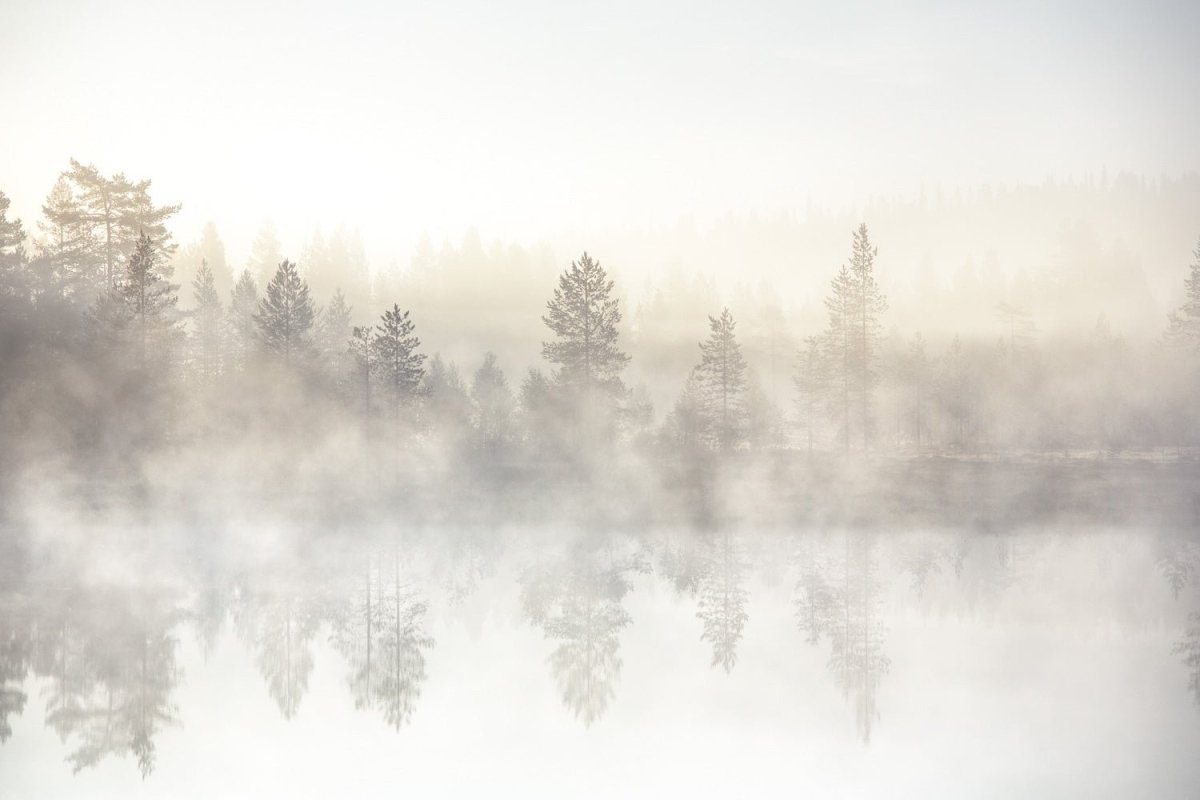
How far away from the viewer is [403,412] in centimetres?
5406

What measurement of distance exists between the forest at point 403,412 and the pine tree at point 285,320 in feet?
0.41

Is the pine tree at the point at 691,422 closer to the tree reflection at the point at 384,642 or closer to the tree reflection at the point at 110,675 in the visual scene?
the tree reflection at the point at 384,642

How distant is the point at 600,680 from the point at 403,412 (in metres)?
38.8

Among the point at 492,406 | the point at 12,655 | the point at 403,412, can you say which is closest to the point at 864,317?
the point at 492,406

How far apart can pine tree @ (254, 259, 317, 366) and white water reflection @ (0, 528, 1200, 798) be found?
24.4m

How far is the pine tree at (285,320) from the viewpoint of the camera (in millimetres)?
51875

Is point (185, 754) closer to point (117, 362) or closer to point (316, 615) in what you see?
point (316, 615)

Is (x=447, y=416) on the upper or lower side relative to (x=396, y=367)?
lower

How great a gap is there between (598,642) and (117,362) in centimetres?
3313

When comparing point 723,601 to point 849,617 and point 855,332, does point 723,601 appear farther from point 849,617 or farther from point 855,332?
point 855,332

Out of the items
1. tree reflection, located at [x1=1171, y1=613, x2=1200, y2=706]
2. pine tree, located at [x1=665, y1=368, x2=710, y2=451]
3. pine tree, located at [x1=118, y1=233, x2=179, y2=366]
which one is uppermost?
pine tree, located at [x1=118, y1=233, x2=179, y2=366]

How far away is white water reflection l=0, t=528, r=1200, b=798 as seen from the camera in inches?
512

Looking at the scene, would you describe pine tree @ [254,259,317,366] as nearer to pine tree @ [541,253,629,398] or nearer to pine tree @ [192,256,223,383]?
pine tree @ [541,253,629,398]

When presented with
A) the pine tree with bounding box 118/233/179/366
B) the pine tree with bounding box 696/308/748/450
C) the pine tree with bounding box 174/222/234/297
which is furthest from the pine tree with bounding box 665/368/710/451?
the pine tree with bounding box 174/222/234/297
